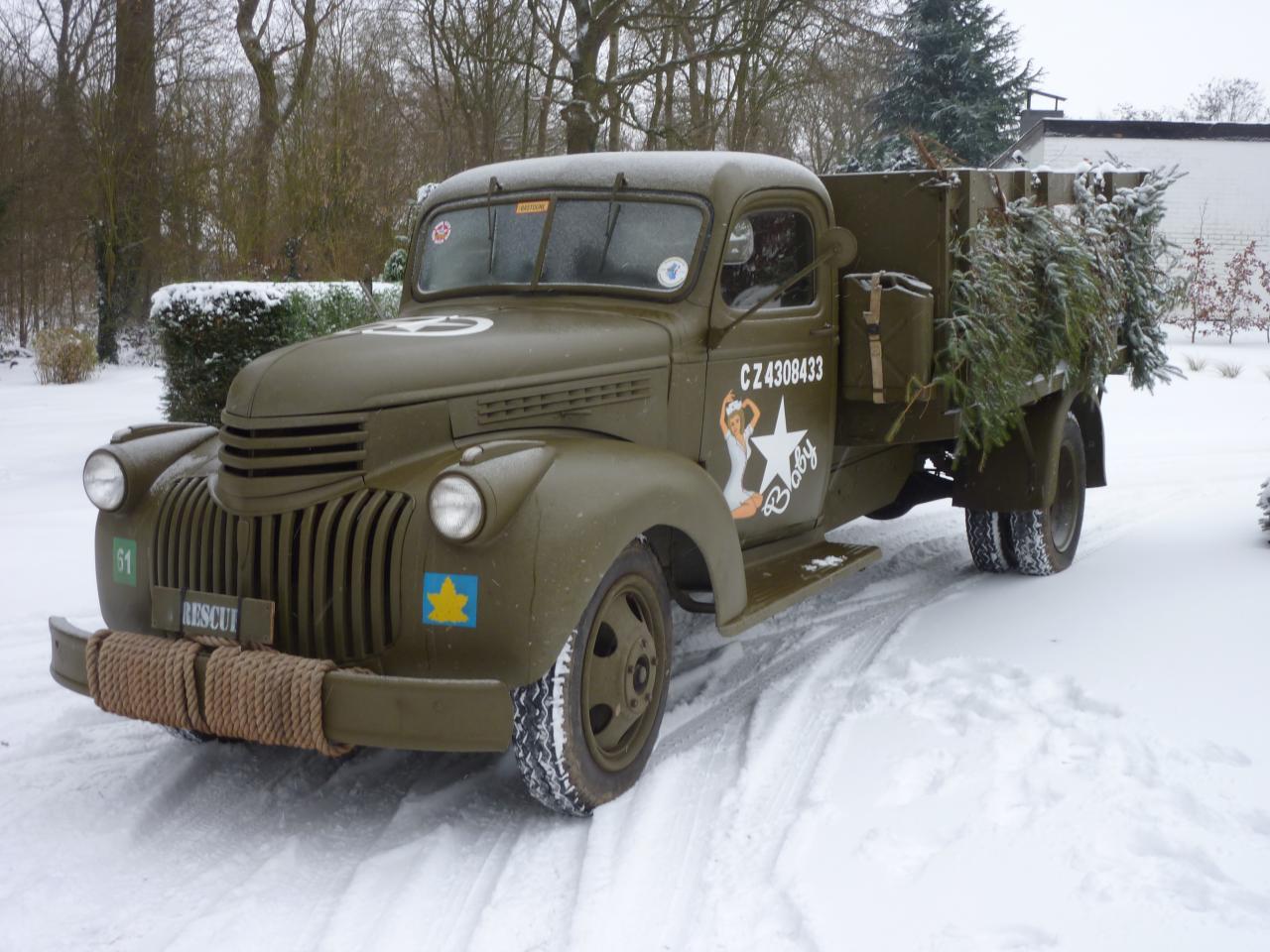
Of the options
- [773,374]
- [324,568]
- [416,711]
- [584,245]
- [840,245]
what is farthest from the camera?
[773,374]

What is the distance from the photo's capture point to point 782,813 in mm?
3479

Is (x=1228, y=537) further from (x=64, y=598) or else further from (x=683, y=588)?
(x=64, y=598)

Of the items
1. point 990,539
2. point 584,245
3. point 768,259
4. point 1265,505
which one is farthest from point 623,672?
point 1265,505

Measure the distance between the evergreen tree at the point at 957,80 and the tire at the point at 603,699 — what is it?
2286 centimetres

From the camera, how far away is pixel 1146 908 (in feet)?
9.33

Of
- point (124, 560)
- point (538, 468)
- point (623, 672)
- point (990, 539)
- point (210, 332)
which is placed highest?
point (210, 332)

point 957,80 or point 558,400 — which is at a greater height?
point 957,80

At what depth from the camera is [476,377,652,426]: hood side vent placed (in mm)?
3594

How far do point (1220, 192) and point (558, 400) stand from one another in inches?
939

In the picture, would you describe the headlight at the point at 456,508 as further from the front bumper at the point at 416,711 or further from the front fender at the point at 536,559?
the front bumper at the point at 416,711

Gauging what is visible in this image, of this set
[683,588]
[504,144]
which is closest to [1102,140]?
[504,144]

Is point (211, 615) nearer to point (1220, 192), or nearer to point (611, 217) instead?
point (611, 217)

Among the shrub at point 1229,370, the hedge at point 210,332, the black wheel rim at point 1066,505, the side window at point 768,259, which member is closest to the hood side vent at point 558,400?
the side window at point 768,259

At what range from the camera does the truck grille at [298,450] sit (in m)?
3.33
